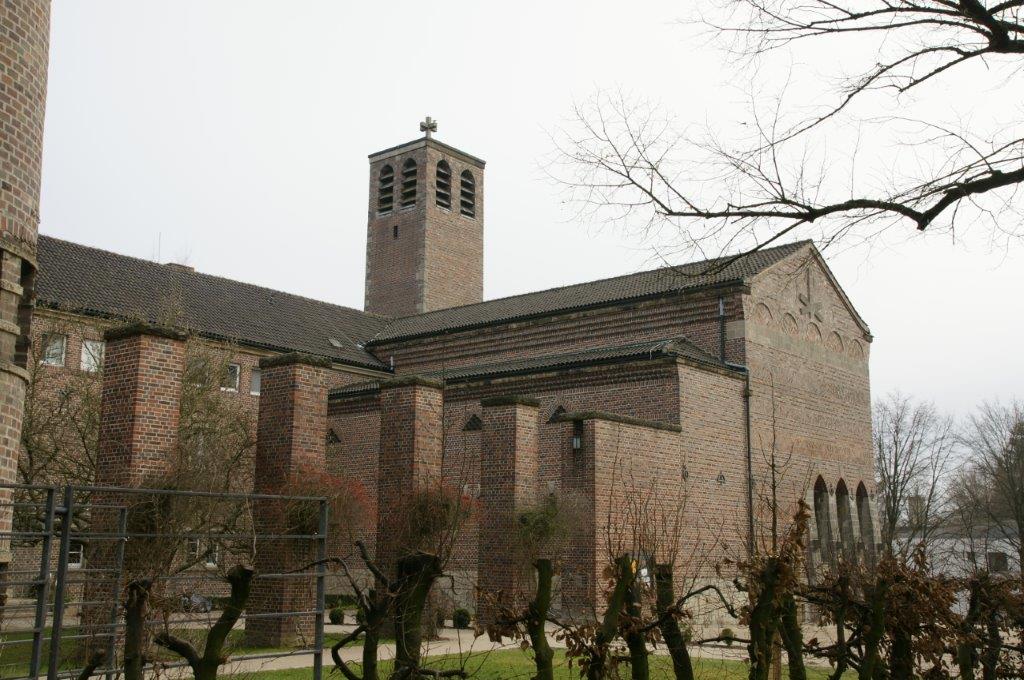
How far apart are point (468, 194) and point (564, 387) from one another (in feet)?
81.1

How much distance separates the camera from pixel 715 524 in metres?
25.6

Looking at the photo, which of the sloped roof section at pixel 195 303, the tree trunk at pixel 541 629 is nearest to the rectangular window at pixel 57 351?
the sloped roof section at pixel 195 303

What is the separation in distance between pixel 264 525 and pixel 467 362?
62.4ft

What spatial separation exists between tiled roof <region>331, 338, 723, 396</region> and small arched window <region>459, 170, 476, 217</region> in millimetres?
18274

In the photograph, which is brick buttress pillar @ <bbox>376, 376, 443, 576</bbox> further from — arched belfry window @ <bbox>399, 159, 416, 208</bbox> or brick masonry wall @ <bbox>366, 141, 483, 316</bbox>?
arched belfry window @ <bbox>399, 159, 416, 208</bbox>

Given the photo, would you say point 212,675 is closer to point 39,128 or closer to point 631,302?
point 39,128

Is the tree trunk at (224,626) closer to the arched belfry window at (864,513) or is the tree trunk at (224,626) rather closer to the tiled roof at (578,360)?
the tiled roof at (578,360)

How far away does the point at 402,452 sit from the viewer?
61.9 feet

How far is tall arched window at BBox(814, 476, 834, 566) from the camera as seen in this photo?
98.0 feet

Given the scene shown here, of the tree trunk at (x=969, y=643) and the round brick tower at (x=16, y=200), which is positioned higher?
the round brick tower at (x=16, y=200)

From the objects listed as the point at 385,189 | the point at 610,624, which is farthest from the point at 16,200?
the point at 385,189

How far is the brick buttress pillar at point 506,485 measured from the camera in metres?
20.5

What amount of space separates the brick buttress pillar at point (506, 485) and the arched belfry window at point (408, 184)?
28.3 meters

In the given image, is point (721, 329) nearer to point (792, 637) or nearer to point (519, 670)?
point (519, 670)
